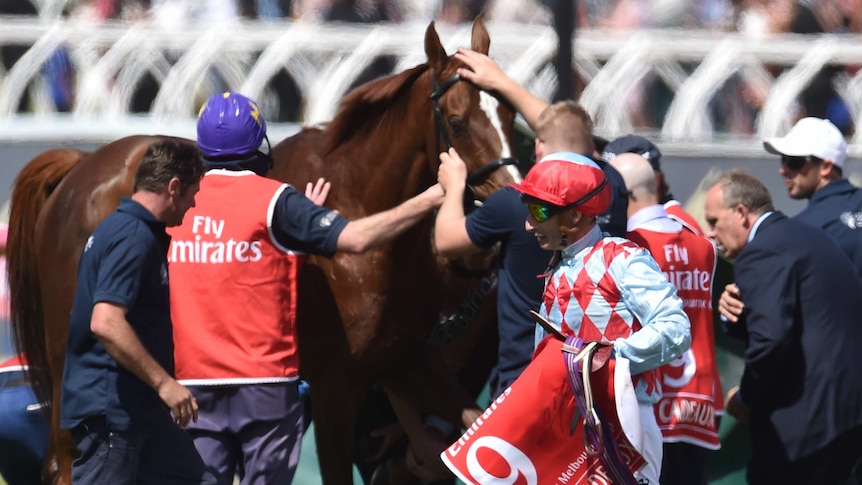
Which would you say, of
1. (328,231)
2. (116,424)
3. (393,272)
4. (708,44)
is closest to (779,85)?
(708,44)

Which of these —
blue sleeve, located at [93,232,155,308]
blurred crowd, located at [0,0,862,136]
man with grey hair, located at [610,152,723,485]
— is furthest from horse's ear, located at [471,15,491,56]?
blurred crowd, located at [0,0,862,136]

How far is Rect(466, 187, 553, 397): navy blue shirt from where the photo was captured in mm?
4641

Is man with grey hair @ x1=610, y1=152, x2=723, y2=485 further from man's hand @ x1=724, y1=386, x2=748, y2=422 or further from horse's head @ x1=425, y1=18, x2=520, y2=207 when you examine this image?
horse's head @ x1=425, y1=18, x2=520, y2=207

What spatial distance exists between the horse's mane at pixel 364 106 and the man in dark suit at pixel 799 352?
147 centimetres

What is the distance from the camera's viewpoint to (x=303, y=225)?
4.54 m

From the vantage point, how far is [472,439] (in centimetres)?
385

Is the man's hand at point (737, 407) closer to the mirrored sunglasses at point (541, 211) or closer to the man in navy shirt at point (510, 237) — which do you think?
the man in navy shirt at point (510, 237)

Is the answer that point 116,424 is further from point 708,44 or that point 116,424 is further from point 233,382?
point 708,44

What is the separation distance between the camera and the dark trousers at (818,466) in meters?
5.24

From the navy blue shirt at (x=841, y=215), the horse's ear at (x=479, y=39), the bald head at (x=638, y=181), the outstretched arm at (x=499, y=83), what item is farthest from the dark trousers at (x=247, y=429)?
the navy blue shirt at (x=841, y=215)

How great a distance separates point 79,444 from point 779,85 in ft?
21.4

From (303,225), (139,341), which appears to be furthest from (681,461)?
(139,341)

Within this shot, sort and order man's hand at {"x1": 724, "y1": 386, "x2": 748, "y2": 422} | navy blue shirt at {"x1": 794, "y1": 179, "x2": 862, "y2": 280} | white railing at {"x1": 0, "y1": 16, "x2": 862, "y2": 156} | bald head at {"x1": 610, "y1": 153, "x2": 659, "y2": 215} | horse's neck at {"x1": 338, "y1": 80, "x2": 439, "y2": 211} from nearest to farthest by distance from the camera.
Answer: bald head at {"x1": 610, "y1": 153, "x2": 659, "y2": 215} → horse's neck at {"x1": 338, "y1": 80, "x2": 439, "y2": 211} → man's hand at {"x1": 724, "y1": 386, "x2": 748, "y2": 422} → navy blue shirt at {"x1": 794, "y1": 179, "x2": 862, "y2": 280} → white railing at {"x1": 0, "y1": 16, "x2": 862, "y2": 156}

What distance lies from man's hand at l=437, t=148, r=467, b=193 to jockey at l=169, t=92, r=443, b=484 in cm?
14
